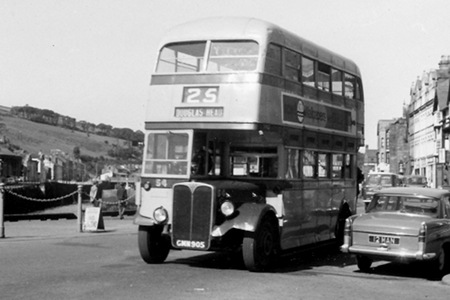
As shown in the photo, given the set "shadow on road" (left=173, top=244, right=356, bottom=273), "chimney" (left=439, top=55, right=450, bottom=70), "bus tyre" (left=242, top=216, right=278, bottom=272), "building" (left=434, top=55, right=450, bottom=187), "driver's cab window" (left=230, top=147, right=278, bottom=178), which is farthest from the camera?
"chimney" (left=439, top=55, right=450, bottom=70)

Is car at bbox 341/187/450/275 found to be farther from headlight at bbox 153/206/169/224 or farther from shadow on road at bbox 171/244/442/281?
headlight at bbox 153/206/169/224

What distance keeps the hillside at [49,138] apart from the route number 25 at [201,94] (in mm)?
150150

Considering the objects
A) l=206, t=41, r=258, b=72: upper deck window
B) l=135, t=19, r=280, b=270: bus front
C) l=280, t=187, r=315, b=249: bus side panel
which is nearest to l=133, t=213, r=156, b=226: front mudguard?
l=135, t=19, r=280, b=270: bus front

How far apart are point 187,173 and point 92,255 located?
3.45 meters

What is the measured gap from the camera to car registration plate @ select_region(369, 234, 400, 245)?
12.4 metres

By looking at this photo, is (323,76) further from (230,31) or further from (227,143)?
(230,31)

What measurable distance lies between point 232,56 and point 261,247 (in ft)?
11.3

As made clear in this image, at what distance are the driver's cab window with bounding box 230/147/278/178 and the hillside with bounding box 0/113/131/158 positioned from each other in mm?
149254

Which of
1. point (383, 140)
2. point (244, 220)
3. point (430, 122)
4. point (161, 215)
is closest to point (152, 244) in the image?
point (161, 215)

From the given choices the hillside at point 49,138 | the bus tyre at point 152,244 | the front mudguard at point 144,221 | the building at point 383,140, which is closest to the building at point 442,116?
the building at point 383,140

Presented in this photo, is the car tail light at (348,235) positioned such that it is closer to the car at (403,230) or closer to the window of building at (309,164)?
the car at (403,230)

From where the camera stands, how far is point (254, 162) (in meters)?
14.2

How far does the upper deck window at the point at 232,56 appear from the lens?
13086 millimetres

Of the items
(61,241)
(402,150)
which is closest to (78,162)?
(402,150)
